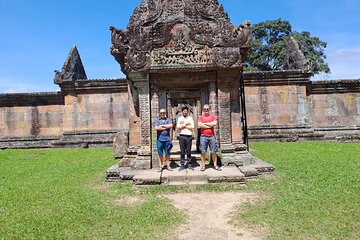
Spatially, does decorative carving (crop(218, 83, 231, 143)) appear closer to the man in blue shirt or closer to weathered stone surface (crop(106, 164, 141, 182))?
the man in blue shirt

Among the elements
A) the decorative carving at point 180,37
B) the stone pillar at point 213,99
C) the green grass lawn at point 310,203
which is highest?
the decorative carving at point 180,37

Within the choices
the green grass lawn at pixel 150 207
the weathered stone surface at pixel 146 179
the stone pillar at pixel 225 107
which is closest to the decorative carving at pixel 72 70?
the green grass lawn at pixel 150 207

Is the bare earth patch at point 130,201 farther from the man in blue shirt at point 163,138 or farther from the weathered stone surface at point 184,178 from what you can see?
the man in blue shirt at point 163,138

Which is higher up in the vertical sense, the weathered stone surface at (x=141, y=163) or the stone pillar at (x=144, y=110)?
the stone pillar at (x=144, y=110)

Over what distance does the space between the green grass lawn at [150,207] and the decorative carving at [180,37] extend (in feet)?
10.3

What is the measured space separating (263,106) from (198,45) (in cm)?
908

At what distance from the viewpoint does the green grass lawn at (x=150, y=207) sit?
13.5ft

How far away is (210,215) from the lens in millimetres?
4793

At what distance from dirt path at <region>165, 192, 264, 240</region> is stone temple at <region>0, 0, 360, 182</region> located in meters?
2.13

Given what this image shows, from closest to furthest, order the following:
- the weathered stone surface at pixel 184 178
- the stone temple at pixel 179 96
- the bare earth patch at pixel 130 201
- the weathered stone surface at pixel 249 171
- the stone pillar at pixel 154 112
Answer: the bare earth patch at pixel 130 201 < the weathered stone surface at pixel 184 178 < the weathered stone surface at pixel 249 171 < the stone temple at pixel 179 96 < the stone pillar at pixel 154 112

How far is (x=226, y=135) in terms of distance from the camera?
8.13 meters

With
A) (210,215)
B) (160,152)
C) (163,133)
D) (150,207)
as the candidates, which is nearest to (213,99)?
→ (163,133)

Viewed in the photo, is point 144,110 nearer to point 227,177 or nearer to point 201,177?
point 201,177

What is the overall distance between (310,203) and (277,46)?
33.6 m
